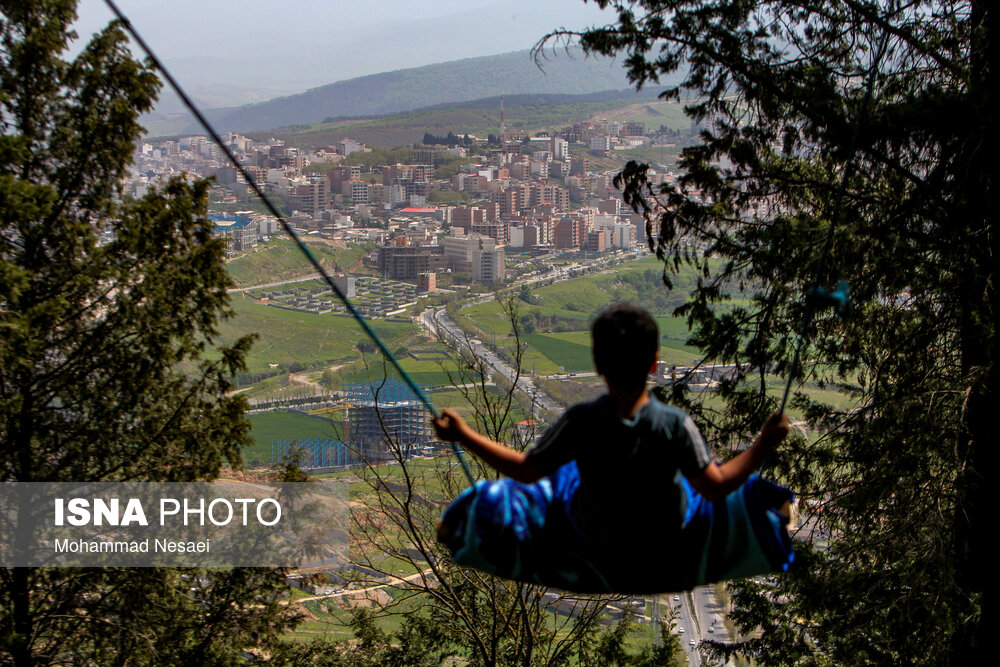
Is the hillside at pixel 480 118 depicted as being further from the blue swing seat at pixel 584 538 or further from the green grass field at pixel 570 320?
the blue swing seat at pixel 584 538

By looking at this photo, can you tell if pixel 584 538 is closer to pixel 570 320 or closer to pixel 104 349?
pixel 104 349

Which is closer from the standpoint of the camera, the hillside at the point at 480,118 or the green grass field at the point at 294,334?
the green grass field at the point at 294,334

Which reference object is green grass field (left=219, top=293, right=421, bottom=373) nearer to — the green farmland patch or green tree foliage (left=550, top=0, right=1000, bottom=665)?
the green farmland patch

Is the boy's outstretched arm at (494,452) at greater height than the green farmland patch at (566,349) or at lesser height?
greater

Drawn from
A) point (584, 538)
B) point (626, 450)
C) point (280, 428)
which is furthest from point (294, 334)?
point (626, 450)

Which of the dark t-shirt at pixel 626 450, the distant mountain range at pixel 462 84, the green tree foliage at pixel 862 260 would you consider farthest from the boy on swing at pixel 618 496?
the distant mountain range at pixel 462 84

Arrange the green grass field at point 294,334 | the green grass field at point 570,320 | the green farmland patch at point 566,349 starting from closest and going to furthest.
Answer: the green farmland patch at point 566,349, the green grass field at point 570,320, the green grass field at point 294,334
